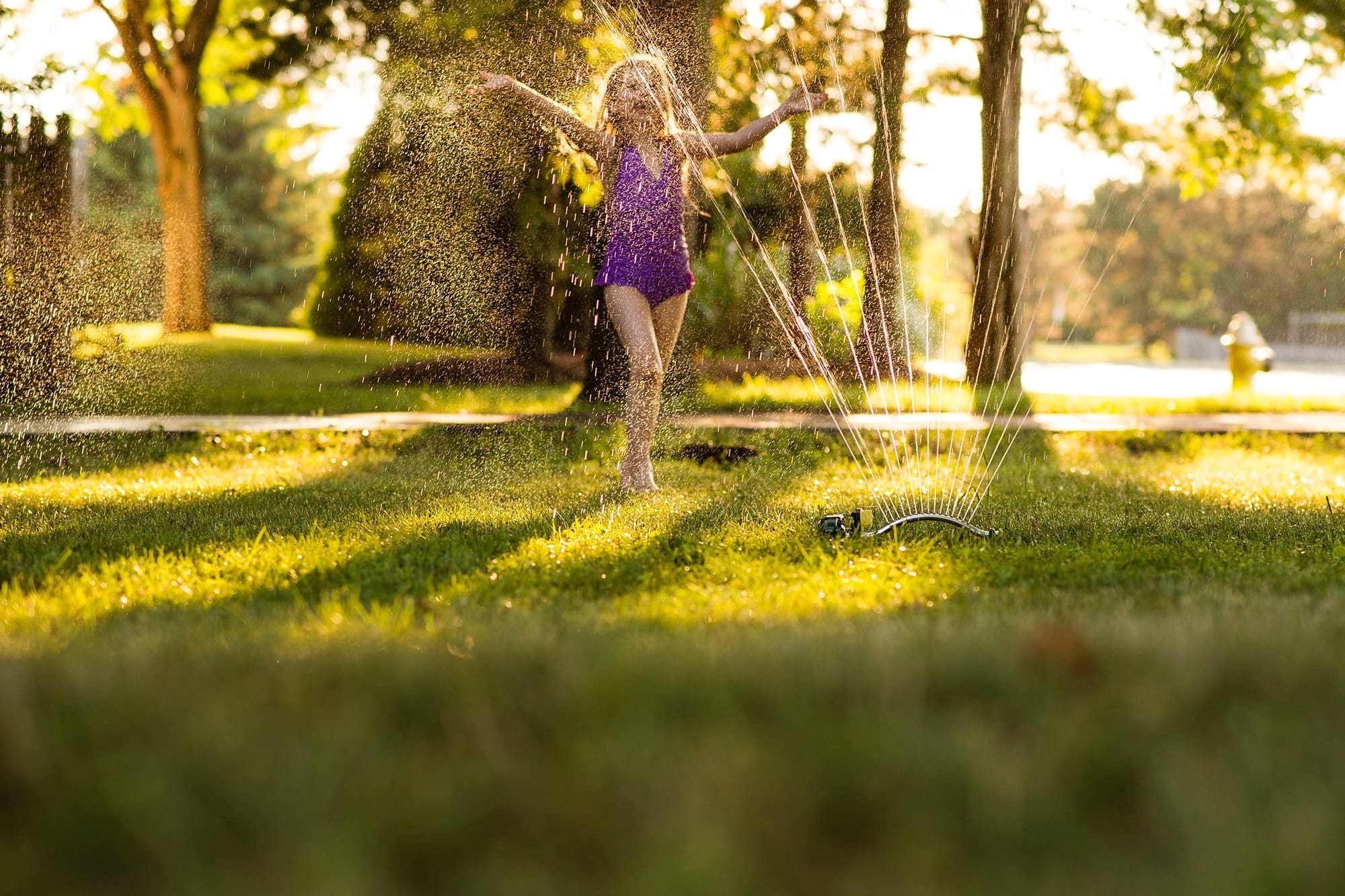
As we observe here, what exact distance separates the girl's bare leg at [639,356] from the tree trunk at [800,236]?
745cm

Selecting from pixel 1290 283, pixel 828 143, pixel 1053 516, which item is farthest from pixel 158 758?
pixel 1290 283

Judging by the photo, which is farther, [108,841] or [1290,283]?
[1290,283]

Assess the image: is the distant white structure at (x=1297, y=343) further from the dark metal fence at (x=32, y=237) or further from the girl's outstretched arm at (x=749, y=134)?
the girl's outstretched arm at (x=749, y=134)

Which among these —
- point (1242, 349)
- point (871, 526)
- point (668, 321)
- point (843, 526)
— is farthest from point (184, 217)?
point (1242, 349)

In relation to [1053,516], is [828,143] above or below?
above

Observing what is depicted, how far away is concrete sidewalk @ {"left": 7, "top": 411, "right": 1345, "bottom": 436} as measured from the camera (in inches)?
329

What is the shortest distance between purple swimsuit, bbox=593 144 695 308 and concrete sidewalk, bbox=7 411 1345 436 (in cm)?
314

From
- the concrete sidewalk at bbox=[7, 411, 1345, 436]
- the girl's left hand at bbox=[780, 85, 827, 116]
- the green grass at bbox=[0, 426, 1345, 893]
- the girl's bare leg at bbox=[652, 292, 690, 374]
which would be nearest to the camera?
the green grass at bbox=[0, 426, 1345, 893]

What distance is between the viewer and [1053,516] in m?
4.76

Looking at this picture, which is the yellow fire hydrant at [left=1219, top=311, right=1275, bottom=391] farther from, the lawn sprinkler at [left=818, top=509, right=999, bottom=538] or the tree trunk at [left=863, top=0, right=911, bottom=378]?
the lawn sprinkler at [left=818, top=509, right=999, bottom=538]

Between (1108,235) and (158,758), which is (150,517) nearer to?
(158,758)

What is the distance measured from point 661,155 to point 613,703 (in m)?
3.87

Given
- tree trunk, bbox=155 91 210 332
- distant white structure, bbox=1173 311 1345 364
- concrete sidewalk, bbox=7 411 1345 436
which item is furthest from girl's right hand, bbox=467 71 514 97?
distant white structure, bbox=1173 311 1345 364

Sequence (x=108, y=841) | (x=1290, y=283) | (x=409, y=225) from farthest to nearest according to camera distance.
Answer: (x=1290, y=283) < (x=409, y=225) < (x=108, y=841)
